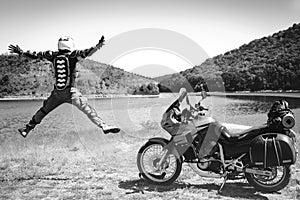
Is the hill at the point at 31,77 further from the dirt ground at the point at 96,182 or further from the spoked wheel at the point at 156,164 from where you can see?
the spoked wheel at the point at 156,164

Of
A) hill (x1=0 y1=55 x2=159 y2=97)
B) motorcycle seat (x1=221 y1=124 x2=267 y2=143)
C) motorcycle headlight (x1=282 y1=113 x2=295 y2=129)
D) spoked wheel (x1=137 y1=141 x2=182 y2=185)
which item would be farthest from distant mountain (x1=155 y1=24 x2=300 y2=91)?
motorcycle headlight (x1=282 y1=113 x2=295 y2=129)

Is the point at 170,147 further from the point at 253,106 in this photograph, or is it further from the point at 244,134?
the point at 253,106

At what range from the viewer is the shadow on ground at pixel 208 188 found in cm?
530

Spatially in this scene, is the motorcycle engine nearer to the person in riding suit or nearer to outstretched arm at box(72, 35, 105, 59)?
the person in riding suit

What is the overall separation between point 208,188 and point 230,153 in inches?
31.9

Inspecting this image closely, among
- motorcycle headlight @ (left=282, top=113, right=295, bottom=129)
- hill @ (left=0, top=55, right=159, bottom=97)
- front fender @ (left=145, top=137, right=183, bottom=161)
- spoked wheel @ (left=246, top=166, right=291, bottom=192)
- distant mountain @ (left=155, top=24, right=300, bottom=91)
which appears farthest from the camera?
hill @ (left=0, top=55, right=159, bottom=97)

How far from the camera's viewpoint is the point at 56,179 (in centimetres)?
629

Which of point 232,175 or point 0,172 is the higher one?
point 232,175

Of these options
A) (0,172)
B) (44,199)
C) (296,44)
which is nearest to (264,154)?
(44,199)

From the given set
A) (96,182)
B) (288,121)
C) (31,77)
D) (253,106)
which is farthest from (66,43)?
(31,77)

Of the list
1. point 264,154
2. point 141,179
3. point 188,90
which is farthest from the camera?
point 141,179

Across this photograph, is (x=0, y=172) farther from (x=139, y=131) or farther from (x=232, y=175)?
(x=139, y=131)

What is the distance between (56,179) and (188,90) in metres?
3.18

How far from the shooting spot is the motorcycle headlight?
5.00 meters
